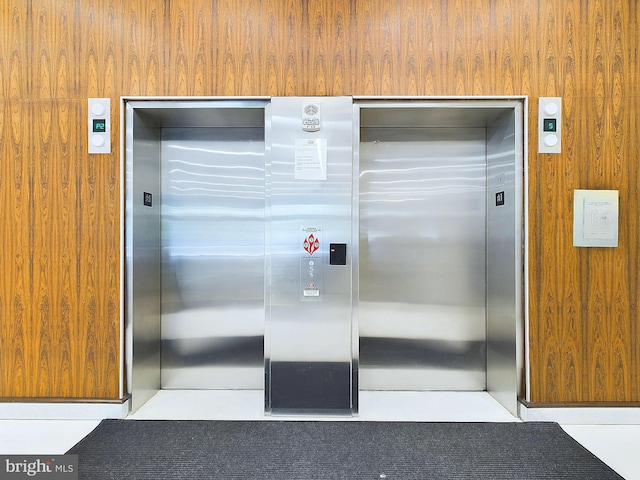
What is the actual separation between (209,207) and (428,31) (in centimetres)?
224

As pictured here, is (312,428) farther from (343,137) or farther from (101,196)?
(101,196)

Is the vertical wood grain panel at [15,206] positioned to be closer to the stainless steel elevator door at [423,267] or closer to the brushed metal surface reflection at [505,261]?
the stainless steel elevator door at [423,267]

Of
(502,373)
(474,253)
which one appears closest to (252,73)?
(474,253)

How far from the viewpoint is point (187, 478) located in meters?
1.95

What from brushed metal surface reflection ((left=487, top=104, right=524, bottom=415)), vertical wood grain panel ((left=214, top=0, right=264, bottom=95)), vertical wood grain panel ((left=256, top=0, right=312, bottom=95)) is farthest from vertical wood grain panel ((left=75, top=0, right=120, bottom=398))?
brushed metal surface reflection ((left=487, top=104, right=524, bottom=415))

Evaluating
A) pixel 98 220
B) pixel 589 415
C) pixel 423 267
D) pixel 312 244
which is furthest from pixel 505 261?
pixel 98 220

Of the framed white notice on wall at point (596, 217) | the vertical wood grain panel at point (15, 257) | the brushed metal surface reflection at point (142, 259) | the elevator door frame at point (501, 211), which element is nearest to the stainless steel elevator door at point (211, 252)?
the brushed metal surface reflection at point (142, 259)

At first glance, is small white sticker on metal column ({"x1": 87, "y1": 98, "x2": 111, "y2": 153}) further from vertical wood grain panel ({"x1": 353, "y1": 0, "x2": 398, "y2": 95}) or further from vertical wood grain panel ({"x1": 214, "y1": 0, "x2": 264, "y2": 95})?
vertical wood grain panel ({"x1": 353, "y1": 0, "x2": 398, "y2": 95})

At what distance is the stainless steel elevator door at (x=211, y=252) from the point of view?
3.16 metres

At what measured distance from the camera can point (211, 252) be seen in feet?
10.4

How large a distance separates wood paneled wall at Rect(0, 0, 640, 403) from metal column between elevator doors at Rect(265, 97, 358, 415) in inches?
11.3
